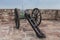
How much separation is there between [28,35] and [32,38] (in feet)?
0.55

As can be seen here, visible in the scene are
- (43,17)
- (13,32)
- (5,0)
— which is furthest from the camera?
(43,17)

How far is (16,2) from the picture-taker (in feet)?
13.6

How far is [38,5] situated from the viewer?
4.25 meters

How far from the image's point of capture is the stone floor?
3.20 metres

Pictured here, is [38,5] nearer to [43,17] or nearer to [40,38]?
[43,17]

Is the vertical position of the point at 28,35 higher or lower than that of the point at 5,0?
lower

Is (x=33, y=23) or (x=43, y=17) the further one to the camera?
(x=43, y=17)

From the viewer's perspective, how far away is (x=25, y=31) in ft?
11.6

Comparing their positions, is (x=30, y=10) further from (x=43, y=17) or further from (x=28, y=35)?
(x=28, y=35)

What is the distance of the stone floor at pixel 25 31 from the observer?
320cm

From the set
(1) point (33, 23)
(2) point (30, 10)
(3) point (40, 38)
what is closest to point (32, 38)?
(3) point (40, 38)

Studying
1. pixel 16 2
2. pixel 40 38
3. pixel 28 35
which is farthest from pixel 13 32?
pixel 16 2

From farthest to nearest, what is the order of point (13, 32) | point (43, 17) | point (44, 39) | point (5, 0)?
point (43, 17), point (5, 0), point (13, 32), point (44, 39)

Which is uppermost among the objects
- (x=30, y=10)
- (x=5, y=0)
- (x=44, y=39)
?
(x=5, y=0)
